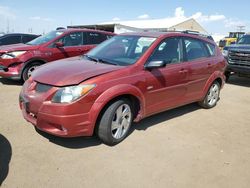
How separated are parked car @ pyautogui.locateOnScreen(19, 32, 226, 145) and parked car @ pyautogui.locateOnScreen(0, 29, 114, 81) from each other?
3222 millimetres

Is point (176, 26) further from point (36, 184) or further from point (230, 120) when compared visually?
point (36, 184)

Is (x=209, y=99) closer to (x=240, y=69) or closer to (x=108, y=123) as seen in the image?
(x=108, y=123)

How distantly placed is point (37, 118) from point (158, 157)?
5.92 ft

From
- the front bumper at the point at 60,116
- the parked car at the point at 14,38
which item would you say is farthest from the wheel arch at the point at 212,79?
the parked car at the point at 14,38

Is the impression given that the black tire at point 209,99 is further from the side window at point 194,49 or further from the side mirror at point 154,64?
the side mirror at point 154,64

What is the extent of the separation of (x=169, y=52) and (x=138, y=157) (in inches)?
83.4

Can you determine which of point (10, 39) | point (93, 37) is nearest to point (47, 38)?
point (93, 37)

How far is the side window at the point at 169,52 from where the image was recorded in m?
4.60

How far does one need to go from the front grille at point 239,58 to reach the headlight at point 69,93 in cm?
745

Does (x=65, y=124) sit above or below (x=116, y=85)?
below

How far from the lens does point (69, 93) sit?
3.55 m

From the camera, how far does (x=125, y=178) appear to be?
10.7 feet

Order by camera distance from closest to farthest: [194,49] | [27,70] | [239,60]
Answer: [194,49], [27,70], [239,60]

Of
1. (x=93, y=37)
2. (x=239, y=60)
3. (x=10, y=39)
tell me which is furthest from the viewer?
(x=10, y=39)
